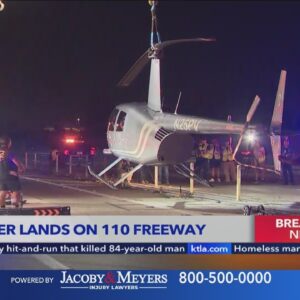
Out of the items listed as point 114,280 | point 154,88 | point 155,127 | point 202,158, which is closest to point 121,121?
point 155,127

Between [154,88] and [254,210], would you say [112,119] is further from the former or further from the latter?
[254,210]

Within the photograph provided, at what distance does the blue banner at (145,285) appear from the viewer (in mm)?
6337

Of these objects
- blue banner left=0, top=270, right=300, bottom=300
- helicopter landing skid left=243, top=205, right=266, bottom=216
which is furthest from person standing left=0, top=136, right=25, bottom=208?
helicopter landing skid left=243, top=205, right=266, bottom=216

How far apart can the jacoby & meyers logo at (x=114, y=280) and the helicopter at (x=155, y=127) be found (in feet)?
15.8

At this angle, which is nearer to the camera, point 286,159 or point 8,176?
point 8,176

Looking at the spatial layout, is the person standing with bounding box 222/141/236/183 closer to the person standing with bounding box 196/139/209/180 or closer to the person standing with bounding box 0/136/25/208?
the person standing with bounding box 196/139/209/180

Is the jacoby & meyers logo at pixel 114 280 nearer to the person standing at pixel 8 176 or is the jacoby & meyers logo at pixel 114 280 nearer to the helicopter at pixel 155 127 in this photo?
the person standing at pixel 8 176

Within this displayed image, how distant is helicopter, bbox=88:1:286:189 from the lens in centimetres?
1081

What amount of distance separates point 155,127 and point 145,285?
6778 millimetres

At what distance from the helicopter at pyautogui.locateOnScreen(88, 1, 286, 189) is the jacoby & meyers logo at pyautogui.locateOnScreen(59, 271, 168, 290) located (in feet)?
15.8

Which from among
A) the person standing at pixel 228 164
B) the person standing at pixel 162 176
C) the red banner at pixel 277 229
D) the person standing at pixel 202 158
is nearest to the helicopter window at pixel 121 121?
the person standing at pixel 202 158

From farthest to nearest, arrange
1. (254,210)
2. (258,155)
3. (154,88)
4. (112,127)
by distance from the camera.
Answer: (258,155) < (112,127) < (154,88) < (254,210)

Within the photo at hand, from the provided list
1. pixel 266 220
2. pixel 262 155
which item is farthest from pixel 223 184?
pixel 266 220

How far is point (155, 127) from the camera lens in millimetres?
12898
